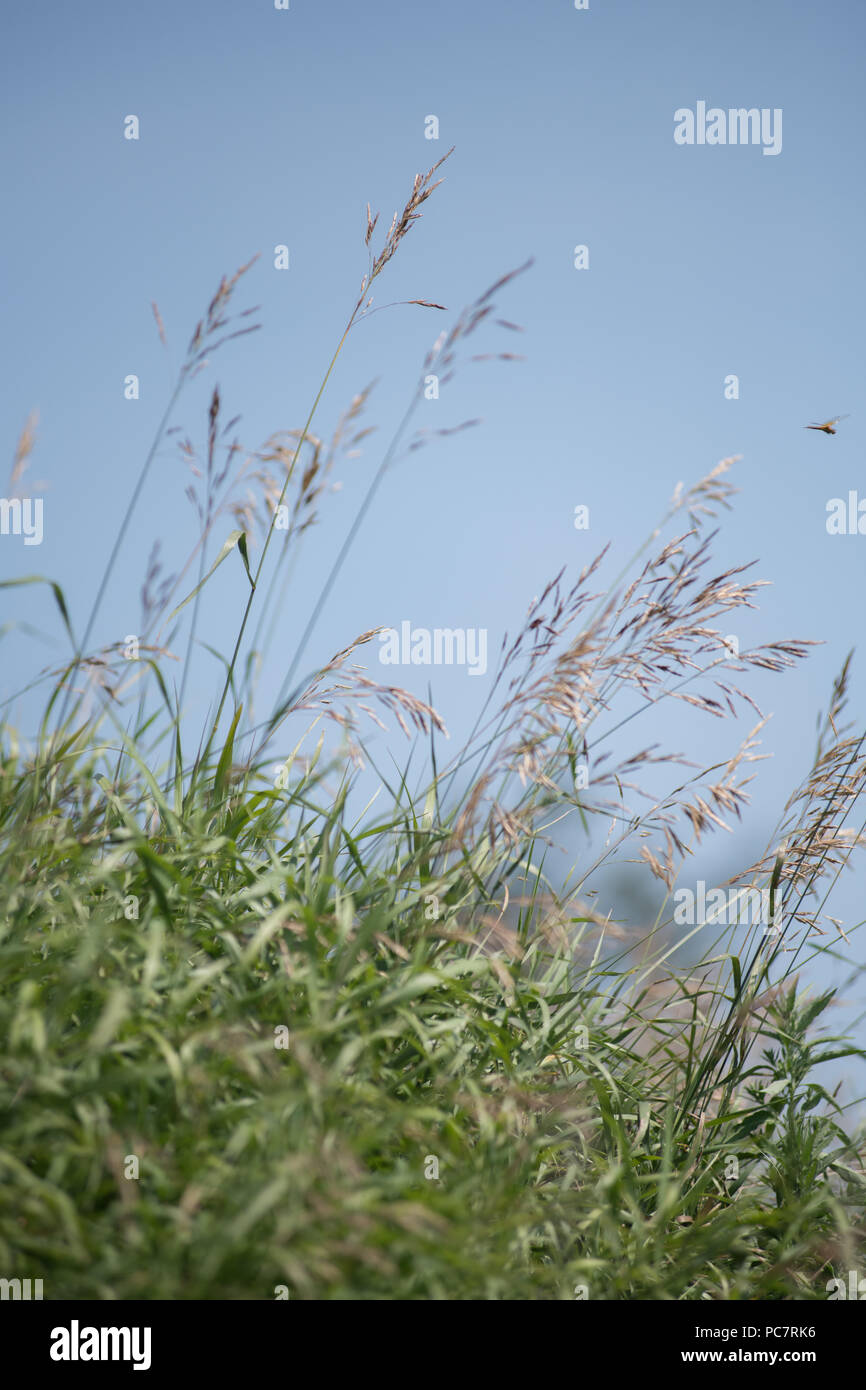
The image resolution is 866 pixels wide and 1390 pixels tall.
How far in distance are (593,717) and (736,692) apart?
0.45m

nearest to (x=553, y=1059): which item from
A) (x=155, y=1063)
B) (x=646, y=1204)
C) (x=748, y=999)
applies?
(x=646, y=1204)

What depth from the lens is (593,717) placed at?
1890mm

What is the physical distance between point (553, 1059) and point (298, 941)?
62 centimetres

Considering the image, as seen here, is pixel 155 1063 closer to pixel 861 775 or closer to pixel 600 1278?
pixel 600 1278

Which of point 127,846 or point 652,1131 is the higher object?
point 127,846

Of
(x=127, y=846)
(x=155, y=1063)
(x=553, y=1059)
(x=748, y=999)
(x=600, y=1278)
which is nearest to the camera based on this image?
(x=155, y=1063)

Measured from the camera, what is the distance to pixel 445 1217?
127cm

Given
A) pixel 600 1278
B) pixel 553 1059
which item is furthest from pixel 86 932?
pixel 600 1278

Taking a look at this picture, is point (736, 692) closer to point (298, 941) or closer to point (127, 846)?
point (298, 941)

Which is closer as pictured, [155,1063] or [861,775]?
[155,1063]

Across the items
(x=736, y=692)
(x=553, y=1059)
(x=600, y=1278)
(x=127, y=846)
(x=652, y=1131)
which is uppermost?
(x=736, y=692)

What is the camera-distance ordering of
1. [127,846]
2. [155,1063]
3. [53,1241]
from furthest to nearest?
[127,846], [155,1063], [53,1241]

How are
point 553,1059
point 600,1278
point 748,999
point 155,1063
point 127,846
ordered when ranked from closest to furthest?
1. point 155,1063
2. point 127,846
3. point 600,1278
4. point 553,1059
5. point 748,999

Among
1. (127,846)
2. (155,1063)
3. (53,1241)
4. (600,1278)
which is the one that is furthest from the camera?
(600,1278)
